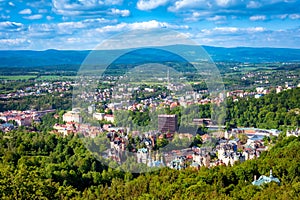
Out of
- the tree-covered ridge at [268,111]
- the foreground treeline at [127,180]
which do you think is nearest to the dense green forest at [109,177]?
the foreground treeline at [127,180]

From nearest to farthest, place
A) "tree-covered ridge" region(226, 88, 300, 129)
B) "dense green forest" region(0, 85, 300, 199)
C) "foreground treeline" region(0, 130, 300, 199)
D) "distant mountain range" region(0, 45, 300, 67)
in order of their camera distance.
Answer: "foreground treeline" region(0, 130, 300, 199) → "dense green forest" region(0, 85, 300, 199) → "tree-covered ridge" region(226, 88, 300, 129) → "distant mountain range" region(0, 45, 300, 67)

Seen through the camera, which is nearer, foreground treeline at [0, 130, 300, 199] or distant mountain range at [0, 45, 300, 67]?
foreground treeline at [0, 130, 300, 199]

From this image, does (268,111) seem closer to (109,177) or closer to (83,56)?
(109,177)

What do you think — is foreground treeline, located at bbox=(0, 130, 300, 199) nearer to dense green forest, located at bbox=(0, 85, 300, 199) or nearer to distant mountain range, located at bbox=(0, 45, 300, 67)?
dense green forest, located at bbox=(0, 85, 300, 199)

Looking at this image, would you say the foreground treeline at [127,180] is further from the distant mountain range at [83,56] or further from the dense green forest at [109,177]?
the distant mountain range at [83,56]

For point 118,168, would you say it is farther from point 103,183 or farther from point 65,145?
point 65,145

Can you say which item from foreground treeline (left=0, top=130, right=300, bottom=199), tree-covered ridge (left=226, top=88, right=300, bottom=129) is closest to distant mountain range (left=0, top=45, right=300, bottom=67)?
tree-covered ridge (left=226, top=88, right=300, bottom=129)
